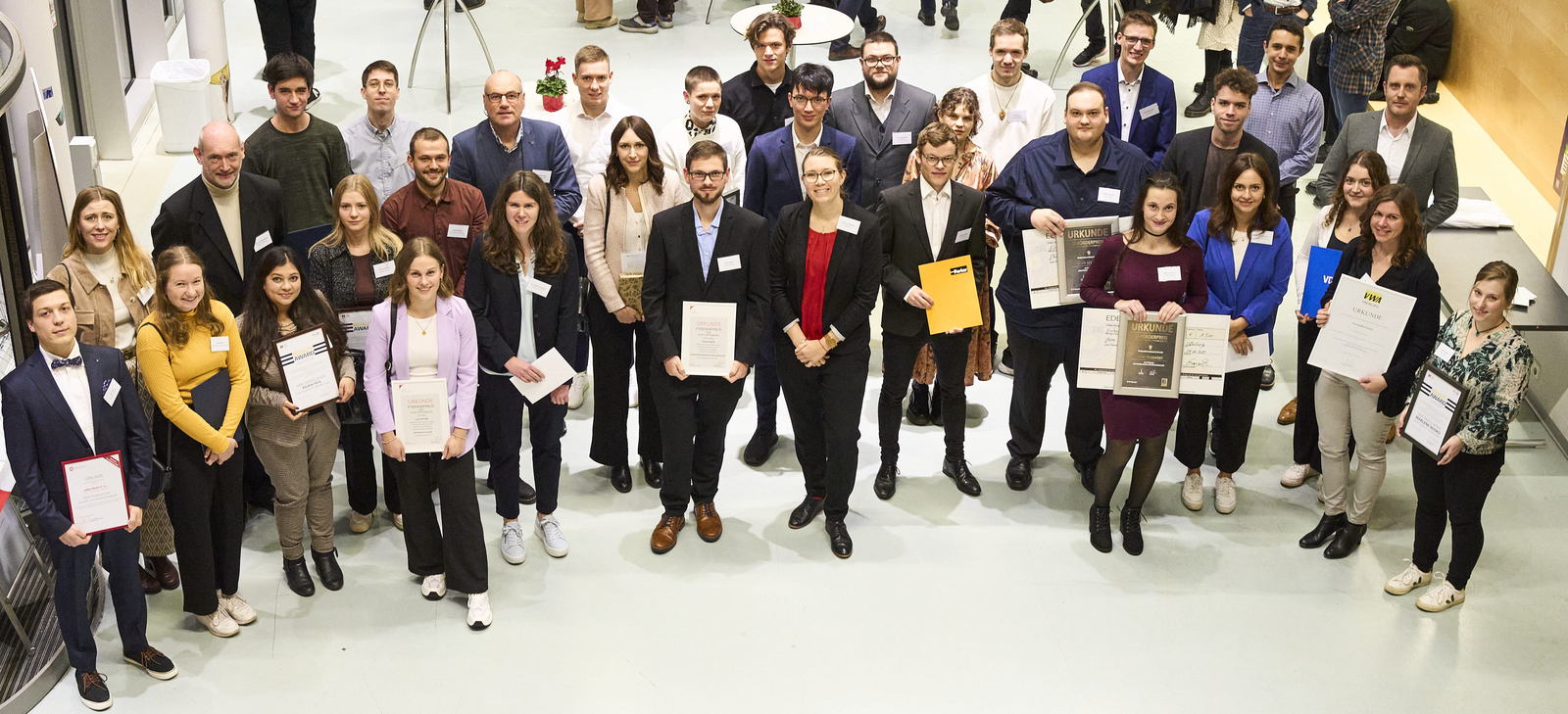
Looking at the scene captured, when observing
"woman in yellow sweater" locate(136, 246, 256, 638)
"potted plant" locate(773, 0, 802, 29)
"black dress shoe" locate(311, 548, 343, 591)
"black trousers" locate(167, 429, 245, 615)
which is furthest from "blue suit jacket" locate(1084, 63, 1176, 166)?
"black trousers" locate(167, 429, 245, 615)

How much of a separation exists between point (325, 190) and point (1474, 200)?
18.1 feet

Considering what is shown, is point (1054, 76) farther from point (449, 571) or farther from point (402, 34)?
point (449, 571)

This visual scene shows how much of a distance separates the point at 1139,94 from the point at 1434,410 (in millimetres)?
2212

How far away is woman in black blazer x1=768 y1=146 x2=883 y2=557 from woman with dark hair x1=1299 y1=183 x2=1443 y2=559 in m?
1.77

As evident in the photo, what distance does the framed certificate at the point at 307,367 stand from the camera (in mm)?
4570

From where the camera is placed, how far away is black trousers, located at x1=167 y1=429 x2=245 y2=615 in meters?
4.48

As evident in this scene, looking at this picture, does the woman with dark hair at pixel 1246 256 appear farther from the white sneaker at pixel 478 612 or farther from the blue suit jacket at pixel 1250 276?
the white sneaker at pixel 478 612

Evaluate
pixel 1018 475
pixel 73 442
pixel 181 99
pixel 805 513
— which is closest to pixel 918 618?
pixel 805 513

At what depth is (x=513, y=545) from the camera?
518 centimetres

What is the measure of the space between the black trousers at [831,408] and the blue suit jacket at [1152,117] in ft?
6.63

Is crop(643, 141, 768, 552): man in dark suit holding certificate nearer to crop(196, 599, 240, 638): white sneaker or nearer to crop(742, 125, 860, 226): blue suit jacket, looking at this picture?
crop(742, 125, 860, 226): blue suit jacket

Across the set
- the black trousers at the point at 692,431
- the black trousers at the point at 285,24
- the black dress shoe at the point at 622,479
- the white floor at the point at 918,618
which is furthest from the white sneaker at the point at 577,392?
the black trousers at the point at 285,24

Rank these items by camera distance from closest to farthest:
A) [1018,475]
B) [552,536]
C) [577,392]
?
[552,536], [1018,475], [577,392]

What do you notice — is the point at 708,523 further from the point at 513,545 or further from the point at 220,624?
the point at 220,624
